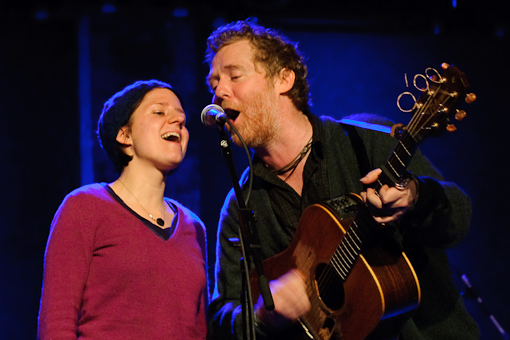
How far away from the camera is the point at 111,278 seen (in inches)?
92.8

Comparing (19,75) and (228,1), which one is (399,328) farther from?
(19,75)

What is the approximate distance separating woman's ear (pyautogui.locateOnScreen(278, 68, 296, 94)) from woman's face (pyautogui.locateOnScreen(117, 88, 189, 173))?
0.73 metres

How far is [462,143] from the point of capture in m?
4.59

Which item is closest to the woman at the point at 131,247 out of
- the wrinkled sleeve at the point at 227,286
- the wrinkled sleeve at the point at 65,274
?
the wrinkled sleeve at the point at 65,274

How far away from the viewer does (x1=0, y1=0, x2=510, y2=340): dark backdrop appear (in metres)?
4.01

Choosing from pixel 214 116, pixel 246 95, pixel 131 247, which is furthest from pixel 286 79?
pixel 131 247

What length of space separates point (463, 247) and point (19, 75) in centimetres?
438

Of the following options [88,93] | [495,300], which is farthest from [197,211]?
[495,300]

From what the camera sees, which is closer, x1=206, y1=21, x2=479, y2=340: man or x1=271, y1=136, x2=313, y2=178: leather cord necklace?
x1=206, y1=21, x2=479, y2=340: man

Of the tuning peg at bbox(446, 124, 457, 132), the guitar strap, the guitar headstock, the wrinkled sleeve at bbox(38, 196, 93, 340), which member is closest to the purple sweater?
the wrinkled sleeve at bbox(38, 196, 93, 340)

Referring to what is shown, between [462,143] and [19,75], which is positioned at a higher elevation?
[19,75]

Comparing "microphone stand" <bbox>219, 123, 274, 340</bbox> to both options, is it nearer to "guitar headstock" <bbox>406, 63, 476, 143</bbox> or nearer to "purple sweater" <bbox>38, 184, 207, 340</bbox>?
"purple sweater" <bbox>38, 184, 207, 340</bbox>

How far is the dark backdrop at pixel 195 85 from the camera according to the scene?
401 centimetres

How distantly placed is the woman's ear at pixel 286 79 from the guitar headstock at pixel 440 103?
138 centimetres
